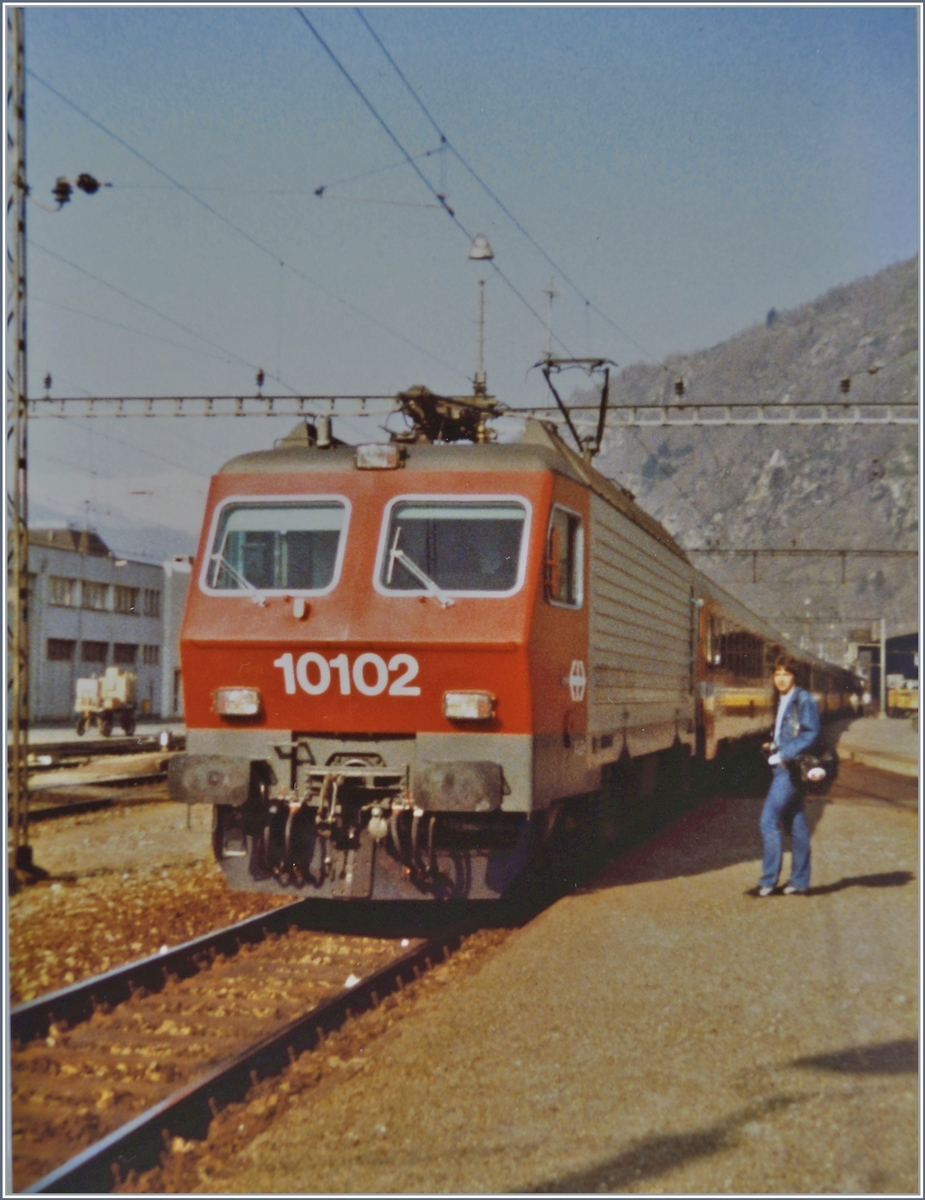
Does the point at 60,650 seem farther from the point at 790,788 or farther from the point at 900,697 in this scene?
the point at 790,788

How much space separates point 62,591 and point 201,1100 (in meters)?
14.5

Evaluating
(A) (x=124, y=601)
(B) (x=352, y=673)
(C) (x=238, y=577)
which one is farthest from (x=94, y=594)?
(B) (x=352, y=673)

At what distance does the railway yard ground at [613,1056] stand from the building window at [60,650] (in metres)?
11.7

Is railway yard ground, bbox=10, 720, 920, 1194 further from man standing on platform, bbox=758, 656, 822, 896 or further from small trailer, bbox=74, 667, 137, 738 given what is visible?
small trailer, bbox=74, 667, 137, 738

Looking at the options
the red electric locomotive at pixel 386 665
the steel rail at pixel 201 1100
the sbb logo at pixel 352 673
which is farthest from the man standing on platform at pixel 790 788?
the steel rail at pixel 201 1100

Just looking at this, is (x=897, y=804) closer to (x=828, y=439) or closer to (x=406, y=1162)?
(x=828, y=439)

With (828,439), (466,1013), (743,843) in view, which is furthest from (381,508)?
(828,439)

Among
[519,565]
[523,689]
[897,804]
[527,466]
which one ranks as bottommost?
[897,804]

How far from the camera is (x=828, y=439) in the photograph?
19.3 meters

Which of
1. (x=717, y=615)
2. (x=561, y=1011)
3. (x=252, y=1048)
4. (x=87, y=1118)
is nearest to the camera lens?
(x=87, y=1118)

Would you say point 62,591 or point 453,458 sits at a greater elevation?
point 453,458

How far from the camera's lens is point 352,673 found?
7.26 m

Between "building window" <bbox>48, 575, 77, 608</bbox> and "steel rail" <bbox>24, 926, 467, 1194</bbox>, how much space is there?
1299 centimetres

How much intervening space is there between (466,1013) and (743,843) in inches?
210
